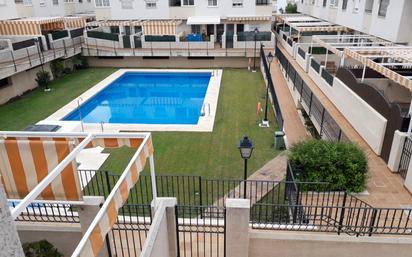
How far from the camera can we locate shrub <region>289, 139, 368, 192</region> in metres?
8.78

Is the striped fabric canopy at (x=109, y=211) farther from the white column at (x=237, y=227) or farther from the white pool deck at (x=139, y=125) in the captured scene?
the white pool deck at (x=139, y=125)

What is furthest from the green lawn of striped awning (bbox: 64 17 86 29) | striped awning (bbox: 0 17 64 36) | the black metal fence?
striped awning (bbox: 64 17 86 29)

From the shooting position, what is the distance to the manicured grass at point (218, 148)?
12.7 m

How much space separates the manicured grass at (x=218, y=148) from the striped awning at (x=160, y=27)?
45.7 ft

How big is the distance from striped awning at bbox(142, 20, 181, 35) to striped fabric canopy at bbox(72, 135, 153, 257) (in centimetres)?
2714

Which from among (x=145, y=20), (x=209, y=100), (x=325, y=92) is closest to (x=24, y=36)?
(x=145, y=20)

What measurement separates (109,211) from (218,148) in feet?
33.5

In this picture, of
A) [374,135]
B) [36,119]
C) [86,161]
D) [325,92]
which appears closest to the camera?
[374,135]

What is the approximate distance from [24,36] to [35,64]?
5934 millimetres

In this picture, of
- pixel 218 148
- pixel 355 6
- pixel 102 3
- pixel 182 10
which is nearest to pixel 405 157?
pixel 218 148

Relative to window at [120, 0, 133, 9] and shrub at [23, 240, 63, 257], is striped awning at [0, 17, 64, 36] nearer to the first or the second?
window at [120, 0, 133, 9]

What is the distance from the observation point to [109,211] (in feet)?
14.4

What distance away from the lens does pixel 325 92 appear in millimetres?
16859

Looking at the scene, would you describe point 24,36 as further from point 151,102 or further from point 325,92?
point 325,92
